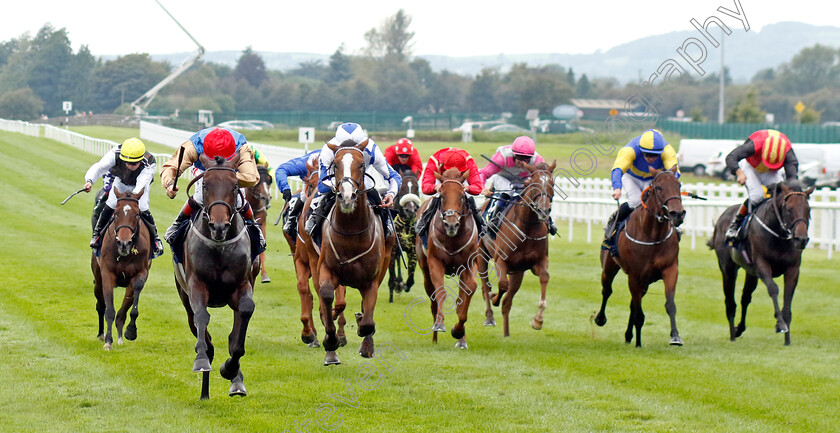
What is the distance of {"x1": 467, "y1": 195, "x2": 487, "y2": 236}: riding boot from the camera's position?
1045cm

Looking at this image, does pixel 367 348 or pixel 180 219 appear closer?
pixel 180 219

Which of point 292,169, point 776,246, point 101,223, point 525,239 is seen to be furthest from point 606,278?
point 101,223

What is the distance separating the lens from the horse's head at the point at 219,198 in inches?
276

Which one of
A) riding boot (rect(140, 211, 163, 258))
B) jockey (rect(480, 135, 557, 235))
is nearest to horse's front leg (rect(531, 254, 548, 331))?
jockey (rect(480, 135, 557, 235))

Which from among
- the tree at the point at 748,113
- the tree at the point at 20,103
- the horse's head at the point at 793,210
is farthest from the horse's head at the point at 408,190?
the tree at the point at 748,113

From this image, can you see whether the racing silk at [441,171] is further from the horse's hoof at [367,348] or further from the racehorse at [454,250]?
the horse's hoof at [367,348]

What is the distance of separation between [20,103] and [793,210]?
62.5ft

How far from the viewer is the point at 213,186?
23.5ft

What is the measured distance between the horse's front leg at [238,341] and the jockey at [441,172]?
294 cm

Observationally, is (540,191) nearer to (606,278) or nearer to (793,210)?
(606,278)

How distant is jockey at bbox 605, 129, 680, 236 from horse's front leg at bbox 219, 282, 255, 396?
4533 millimetres

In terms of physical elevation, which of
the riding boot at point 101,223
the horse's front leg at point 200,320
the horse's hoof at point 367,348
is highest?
the riding boot at point 101,223

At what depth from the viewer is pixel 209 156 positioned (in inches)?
325

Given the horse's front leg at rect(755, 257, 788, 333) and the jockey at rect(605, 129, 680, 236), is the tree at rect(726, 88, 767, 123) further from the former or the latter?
the jockey at rect(605, 129, 680, 236)
